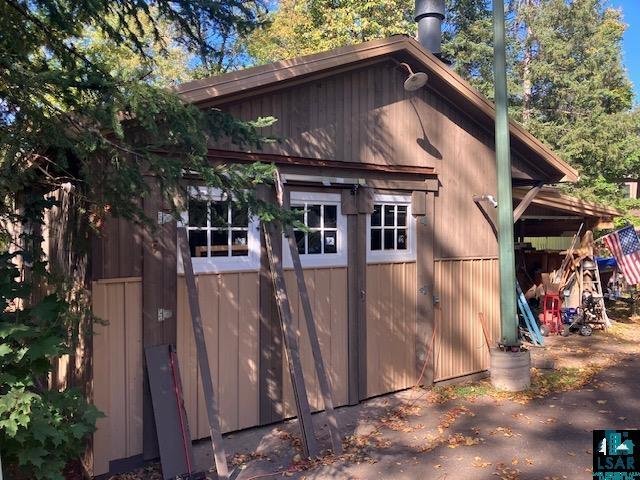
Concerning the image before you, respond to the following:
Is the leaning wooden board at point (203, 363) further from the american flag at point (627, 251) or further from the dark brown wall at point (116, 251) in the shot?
the american flag at point (627, 251)

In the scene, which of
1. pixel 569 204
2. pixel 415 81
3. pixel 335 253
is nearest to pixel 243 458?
pixel 335 253

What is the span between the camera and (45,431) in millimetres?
3494

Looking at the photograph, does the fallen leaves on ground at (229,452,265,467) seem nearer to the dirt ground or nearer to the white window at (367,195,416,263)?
the dirt ground

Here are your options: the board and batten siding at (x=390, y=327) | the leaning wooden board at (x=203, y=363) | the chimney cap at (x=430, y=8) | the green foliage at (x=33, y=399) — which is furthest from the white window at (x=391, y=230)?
the green foliage at (x=33, y=399)

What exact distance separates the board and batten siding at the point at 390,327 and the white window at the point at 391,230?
0.42ft

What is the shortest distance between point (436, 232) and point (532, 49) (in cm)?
2096

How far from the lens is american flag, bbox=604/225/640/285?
11.5 metres

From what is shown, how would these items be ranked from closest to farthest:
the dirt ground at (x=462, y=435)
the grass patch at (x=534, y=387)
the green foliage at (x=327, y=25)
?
the dirt ground at (x=462, y=435), the grass patch at (x=534, y=387), the green foliage at (x=327, y=25)

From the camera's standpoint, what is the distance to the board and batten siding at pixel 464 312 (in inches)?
299

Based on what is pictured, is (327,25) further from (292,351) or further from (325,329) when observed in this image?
(292,351)

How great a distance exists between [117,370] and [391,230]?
12.4 ft

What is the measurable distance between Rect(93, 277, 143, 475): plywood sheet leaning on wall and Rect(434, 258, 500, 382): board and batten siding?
412 centimetres

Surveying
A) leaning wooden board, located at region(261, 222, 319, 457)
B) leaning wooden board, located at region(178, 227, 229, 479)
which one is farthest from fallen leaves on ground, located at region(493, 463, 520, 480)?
leaning wooden board, located at region(178, 227, 229, 479)

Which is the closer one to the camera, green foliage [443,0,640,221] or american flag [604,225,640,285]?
american flag [604,225,640,285]
